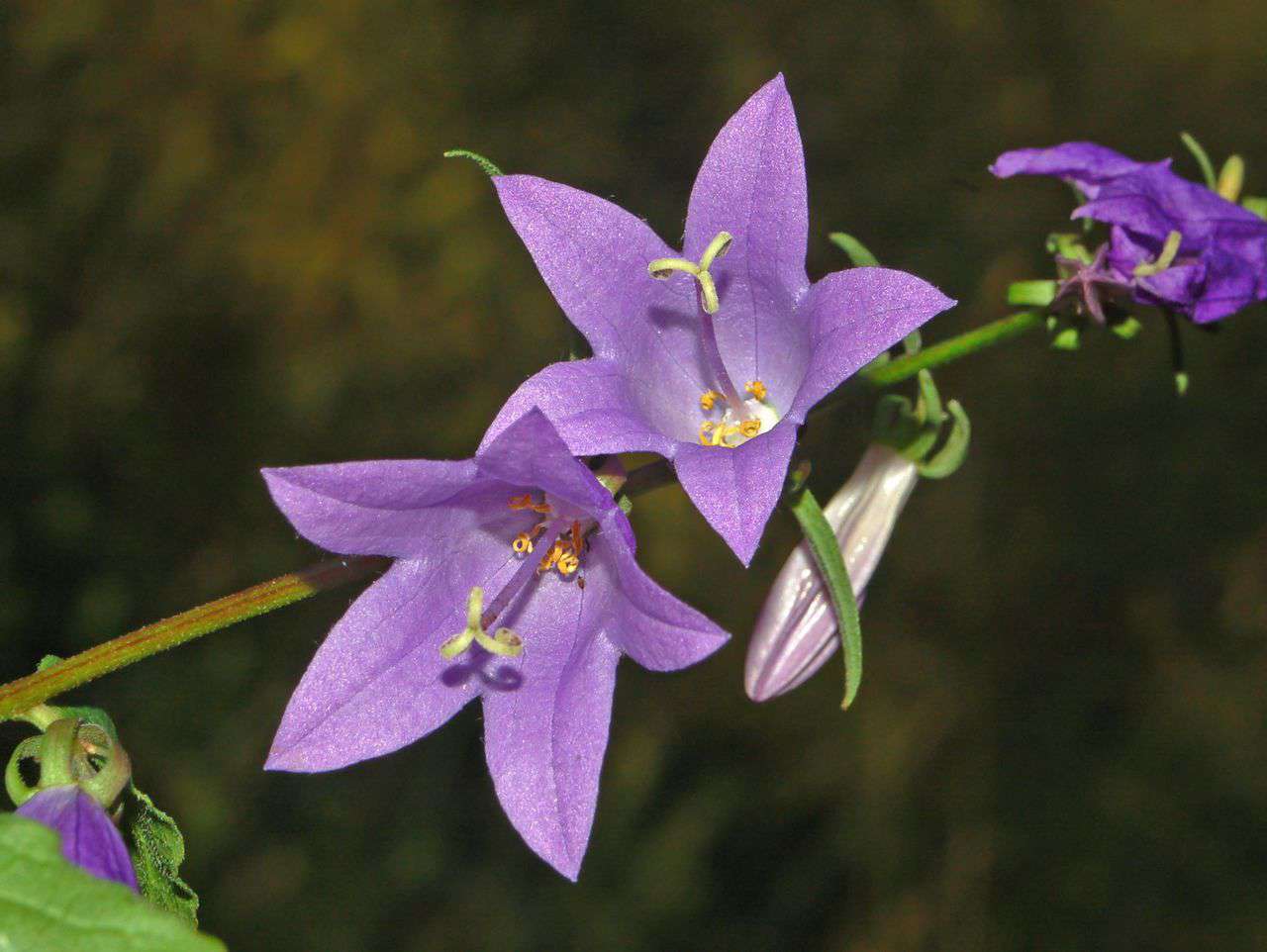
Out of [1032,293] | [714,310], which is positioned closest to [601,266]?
[714,310]

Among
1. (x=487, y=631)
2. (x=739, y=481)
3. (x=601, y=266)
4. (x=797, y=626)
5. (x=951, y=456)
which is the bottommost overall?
(x=797, y=626)

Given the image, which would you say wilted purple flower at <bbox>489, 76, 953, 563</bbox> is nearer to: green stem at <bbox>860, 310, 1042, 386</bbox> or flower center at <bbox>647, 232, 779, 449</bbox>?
flower center at <bbox>647, 232, 779, 449</bbox>

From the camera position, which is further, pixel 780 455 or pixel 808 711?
pixel 808 711

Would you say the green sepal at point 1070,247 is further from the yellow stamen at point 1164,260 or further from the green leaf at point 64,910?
the green leaf at point 64,910

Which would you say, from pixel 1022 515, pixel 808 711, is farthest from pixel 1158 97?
pixel 808 711

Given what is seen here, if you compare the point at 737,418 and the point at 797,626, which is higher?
the point at 737,418

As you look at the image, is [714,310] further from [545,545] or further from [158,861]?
[158,861]

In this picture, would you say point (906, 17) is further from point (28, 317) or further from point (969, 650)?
point (28, 317)
